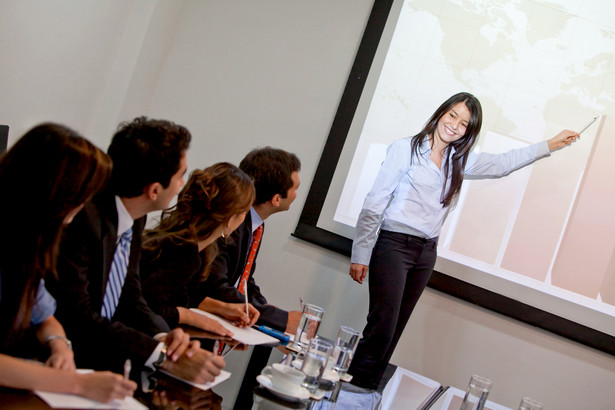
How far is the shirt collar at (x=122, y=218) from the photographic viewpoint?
1524 millimetres

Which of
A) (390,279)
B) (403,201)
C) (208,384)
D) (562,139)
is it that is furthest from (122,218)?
(562,139)

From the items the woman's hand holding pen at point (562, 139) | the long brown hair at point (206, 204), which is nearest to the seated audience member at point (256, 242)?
the long brown hair at point (206, 204)

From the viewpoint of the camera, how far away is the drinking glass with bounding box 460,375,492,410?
1.72 metres

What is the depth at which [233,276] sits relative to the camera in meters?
2.47

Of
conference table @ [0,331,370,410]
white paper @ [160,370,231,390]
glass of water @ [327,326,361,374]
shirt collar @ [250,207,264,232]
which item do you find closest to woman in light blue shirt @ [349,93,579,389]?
shirt collar @ [250,207,264,232]

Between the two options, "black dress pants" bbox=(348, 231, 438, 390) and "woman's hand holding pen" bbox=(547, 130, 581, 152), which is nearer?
"black dress pants" bbox=(348, 231, 438, 390)

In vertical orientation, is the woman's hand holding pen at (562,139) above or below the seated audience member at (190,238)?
above

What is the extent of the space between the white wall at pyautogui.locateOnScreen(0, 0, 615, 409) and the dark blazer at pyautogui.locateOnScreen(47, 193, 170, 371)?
2.14 m

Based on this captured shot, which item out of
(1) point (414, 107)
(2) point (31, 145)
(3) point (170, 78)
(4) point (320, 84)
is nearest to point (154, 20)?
(3) point (170, 78)

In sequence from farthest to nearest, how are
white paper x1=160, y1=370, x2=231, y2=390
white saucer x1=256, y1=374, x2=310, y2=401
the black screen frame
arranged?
the black screen frame < white saucer x1=256, y1=374, x2=310, y2=401 < white paper x1=160, y1=370, x2=231, y2=390

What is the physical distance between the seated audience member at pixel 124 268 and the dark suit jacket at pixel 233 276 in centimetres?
59

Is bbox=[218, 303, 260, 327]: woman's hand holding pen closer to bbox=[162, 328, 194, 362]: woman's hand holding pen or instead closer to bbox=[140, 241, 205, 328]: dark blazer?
bbox=[140, 241, 205, 328]: dark blazer

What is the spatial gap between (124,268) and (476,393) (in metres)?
0.91

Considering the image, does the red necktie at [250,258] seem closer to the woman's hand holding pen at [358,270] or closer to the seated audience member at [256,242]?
the seated audience member at [256,242]
